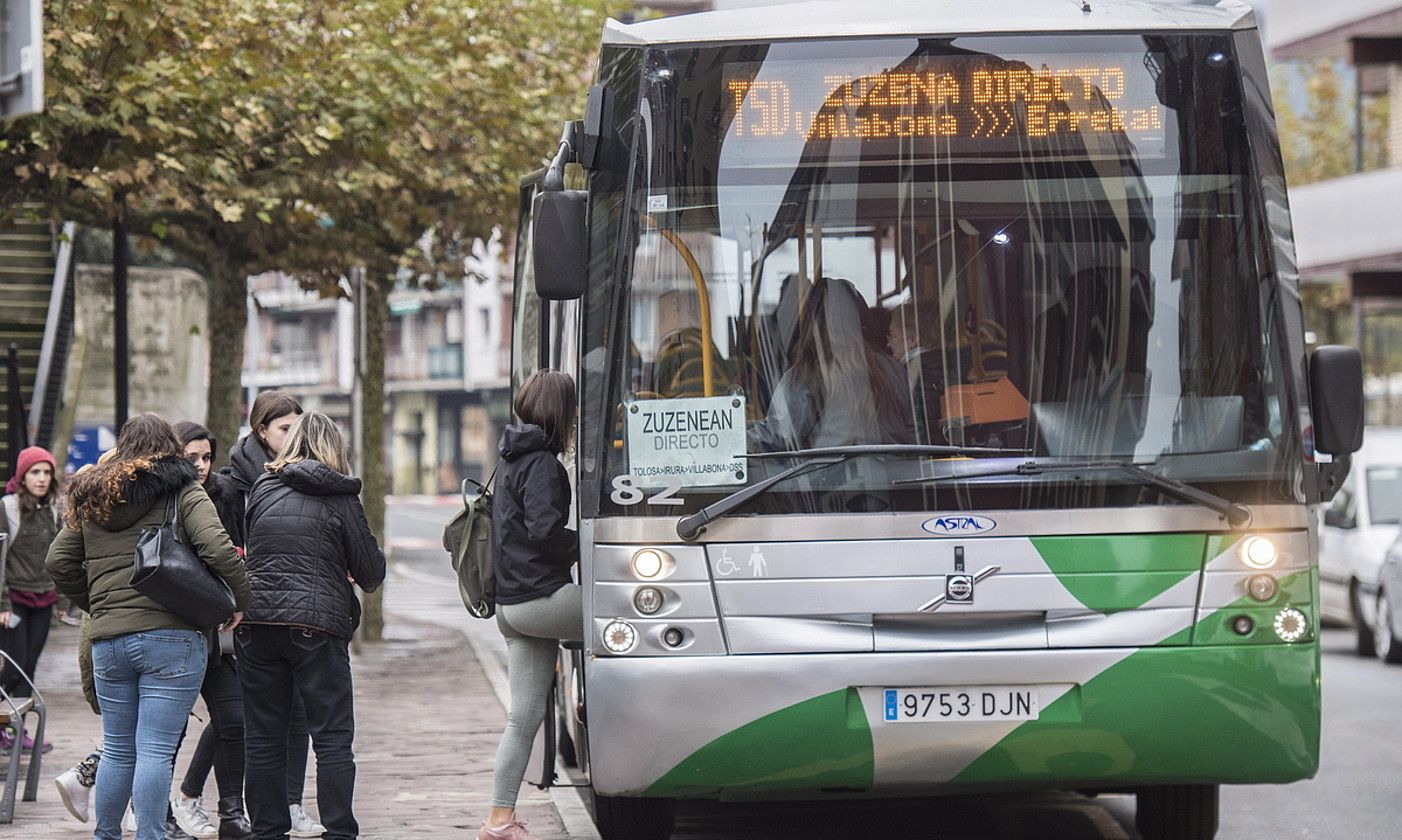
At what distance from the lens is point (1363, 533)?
1997cm

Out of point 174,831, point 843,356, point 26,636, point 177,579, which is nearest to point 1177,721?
point 843,356

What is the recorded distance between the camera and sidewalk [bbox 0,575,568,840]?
9.40 metres

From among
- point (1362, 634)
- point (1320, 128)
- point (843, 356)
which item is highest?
point (1320, 128)

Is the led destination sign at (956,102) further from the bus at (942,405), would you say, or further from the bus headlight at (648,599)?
the bus headlight at (648,599)

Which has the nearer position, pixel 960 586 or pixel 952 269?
pixel 960 586

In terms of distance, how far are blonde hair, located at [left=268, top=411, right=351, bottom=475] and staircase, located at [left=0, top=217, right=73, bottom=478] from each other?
10518 mm

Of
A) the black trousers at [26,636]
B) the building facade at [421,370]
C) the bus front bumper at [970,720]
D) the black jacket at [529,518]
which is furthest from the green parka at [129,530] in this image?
the building facade at [421,370]

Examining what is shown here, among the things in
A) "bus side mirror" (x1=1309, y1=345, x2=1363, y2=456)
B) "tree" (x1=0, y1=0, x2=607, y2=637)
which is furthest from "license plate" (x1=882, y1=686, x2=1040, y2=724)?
"tree" (x1=0, y1=0, x2=607, y2=637)

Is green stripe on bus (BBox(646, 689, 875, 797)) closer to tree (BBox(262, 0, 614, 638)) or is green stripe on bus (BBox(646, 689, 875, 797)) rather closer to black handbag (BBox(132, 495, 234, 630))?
black handbag (BBox(132, 495, 234, 630))

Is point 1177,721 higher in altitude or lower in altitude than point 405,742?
higher

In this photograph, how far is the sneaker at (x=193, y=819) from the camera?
8961mm

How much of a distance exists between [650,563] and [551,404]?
1.20m

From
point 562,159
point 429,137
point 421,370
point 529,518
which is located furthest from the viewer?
point 421,370

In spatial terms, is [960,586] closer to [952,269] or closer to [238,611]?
[952,269]
